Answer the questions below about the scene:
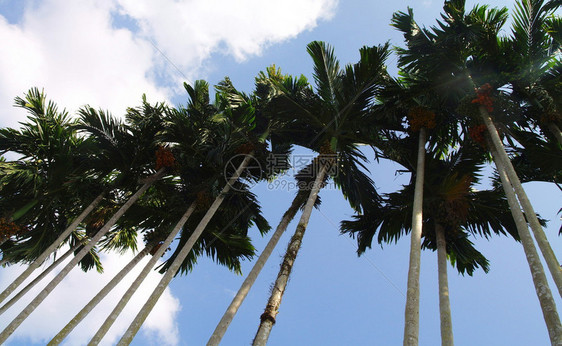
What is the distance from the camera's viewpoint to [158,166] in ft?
36.1

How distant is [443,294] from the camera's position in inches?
292

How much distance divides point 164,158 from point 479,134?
8.34m

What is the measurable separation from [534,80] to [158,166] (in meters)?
9.81

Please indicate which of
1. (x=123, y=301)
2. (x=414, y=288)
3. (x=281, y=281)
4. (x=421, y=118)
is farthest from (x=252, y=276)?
(x=421, y=118)

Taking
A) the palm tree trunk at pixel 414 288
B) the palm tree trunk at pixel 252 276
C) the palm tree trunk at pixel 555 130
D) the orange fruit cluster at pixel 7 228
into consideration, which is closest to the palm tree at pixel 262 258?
the palm tree trunk at pixel 252 276

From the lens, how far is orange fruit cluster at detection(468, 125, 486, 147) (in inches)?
318

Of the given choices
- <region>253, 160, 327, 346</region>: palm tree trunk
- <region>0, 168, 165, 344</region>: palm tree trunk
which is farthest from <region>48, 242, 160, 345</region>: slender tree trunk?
<region>253, 160, 327, 346</region>: palm tree trunk

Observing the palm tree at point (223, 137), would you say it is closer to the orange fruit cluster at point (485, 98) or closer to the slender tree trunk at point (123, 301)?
the slender tree trunk at point (123, 301)

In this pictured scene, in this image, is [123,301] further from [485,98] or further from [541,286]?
[485,98]

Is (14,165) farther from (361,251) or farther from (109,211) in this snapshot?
(361,251)

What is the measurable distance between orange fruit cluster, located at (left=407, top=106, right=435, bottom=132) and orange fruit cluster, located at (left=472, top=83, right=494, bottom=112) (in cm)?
146

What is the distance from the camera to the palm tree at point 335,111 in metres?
9.00

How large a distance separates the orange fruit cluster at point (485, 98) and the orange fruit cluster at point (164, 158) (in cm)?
809

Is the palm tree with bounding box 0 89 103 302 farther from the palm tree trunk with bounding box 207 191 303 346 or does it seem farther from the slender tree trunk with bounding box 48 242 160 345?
the palm tree trunk with bounding box 207 191 303 346
